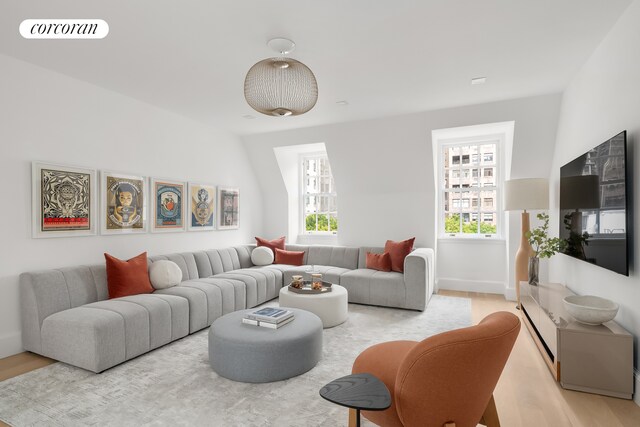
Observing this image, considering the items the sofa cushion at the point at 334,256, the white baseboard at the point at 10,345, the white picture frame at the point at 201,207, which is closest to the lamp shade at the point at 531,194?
the sofa cushion at the point at 334,256

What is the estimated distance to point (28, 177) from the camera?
10.5 feet

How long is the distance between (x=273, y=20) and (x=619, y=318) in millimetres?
3347

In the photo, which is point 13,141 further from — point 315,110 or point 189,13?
point 315,110

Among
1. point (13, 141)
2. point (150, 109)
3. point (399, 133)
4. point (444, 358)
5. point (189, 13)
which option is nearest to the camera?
point (444, 358)

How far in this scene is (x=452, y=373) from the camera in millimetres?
1394

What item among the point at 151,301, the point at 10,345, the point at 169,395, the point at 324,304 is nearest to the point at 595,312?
the point at 324,304

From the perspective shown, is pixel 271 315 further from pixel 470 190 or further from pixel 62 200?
pixel 470 190

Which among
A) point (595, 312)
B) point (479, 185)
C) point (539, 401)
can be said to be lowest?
point (539, 401)

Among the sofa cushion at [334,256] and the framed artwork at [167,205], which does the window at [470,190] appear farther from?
the framed artwork at [167,205]

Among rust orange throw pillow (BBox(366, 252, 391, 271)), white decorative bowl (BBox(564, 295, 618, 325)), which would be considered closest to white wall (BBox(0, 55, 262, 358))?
rust orange throw pillow (BBox(366, 252, 391, 271))

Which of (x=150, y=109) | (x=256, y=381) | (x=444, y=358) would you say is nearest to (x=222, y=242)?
(x=150, y=109)

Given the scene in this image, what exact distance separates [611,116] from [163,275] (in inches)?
172

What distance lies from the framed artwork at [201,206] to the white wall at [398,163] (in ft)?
4.44

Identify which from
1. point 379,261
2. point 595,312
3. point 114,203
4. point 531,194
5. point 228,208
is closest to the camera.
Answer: point 595,312
